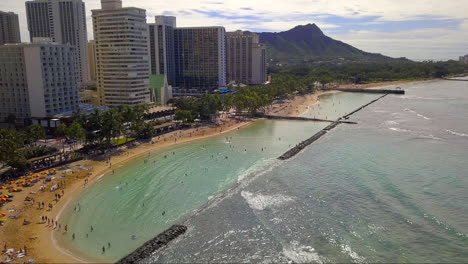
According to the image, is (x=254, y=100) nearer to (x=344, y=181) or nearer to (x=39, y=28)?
(x=344, y=181)

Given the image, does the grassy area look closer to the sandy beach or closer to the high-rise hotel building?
the sandy beach

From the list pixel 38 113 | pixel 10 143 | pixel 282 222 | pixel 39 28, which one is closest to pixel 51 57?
pixel 38 113

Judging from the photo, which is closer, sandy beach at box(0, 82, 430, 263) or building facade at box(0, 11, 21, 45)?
sandy beach at box(0, 82, 430, 263)

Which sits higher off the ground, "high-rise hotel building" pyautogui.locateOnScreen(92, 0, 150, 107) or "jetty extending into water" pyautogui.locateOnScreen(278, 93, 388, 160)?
"high-rise hotel building" pyautogui.locateOnScreen(92, 0, 150, 107)

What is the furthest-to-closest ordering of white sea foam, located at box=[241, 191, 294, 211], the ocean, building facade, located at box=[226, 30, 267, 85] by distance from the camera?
building facade, located at box=[226, 30, 267, 85]
white sea foam, located at box=[241, 191, 294, 211]
the ocean

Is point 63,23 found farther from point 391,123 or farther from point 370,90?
point 370,90

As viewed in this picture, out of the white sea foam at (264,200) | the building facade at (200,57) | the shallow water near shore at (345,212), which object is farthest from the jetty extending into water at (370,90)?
the white sea foam at (264,200)

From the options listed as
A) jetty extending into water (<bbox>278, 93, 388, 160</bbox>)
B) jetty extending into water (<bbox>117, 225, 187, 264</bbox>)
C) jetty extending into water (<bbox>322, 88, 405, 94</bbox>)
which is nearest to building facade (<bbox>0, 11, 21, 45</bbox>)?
Answer: jetty extending into water (<bbox>278, 93, 388, 160</bbox>)
